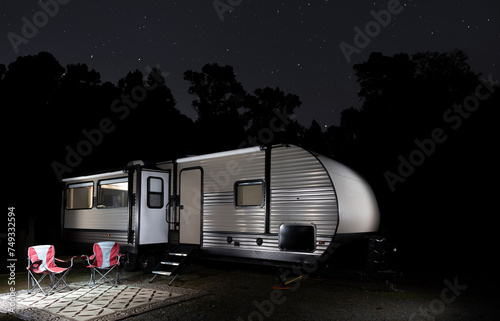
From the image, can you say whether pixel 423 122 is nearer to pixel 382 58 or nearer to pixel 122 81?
pixel 382 58

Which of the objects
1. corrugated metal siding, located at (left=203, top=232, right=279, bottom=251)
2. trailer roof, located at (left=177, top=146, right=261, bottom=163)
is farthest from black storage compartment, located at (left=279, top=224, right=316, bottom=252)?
trailer roof, located at (left=177, top=146, right=261, bottom=163)

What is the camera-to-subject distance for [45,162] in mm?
15297

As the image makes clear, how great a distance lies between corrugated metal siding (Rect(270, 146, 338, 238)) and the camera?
749 cm

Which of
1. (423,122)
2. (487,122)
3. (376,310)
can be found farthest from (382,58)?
(376,310)

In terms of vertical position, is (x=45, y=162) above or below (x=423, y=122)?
below

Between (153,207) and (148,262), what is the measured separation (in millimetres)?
1393

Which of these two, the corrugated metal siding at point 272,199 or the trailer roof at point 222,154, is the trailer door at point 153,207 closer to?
the trailer roof at point 222,154

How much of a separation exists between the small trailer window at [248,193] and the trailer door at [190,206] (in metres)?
1.20

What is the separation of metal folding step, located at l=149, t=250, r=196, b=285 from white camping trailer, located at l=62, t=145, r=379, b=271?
1.25 ft

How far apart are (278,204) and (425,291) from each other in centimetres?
346

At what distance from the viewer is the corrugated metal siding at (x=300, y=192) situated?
7488 mm

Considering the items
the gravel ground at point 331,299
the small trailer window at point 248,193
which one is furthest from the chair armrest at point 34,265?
the small trailer window at point 248,193

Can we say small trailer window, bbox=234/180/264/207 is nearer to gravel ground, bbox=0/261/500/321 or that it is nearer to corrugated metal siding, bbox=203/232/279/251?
corrugated metal siding, bbox=203/232/279/251

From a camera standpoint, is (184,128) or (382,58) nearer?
(382,58)
